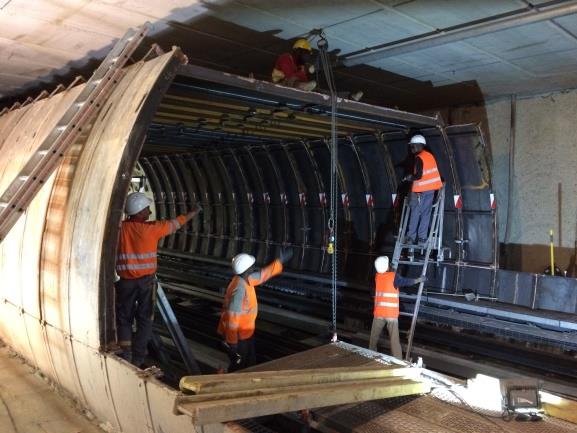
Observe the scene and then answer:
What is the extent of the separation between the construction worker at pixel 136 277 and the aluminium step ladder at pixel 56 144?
102cm

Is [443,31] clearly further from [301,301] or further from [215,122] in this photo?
[301,301]

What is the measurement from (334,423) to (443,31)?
192 inches

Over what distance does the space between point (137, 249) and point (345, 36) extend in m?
3.87

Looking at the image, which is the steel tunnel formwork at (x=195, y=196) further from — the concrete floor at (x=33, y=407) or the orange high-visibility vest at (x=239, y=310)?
the orange high-visibility vest at (x=239, y=310)

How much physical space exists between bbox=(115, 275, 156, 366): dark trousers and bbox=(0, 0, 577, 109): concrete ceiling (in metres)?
3.10

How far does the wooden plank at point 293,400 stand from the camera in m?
2.88

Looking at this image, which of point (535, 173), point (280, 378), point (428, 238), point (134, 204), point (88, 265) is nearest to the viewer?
point (280, 378)

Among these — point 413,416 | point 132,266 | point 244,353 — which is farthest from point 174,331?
point 413,416

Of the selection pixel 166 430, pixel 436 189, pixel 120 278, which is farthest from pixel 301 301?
pixel 166 430

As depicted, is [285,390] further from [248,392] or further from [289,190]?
[289,190]

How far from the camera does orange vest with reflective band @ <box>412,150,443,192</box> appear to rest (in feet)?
24.2

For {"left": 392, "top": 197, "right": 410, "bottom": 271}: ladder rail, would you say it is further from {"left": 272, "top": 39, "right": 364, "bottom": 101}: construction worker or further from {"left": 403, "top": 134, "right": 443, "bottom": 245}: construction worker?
{"left": 272, "top": 39, "right": 364, "bottom": 101}: construction worker

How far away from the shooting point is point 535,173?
9047 millimetres

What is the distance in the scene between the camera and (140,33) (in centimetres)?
513
